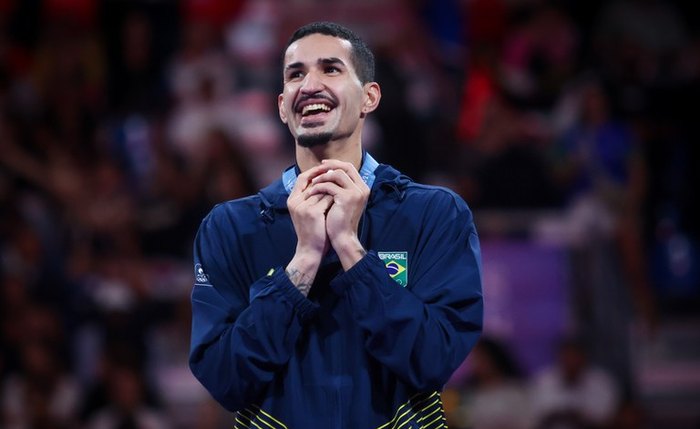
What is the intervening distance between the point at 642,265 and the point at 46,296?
165 inches

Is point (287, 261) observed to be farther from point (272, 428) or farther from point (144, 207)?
point (144, 207)

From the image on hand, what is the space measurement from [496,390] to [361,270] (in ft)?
15.4

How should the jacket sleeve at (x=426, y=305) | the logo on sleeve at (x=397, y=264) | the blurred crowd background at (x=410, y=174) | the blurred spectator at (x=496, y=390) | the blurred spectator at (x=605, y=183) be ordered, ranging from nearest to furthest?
the jacket sleeve at (x=426, y=305) → the logo on sleeve at (x=397, y=264) → the blurred spectator at (x=496, y=390) → the blurred crowd background at (x=410, y=174) → the blurred spectator at (x=605, y=183)

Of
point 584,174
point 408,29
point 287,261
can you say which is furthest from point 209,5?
point 287,261

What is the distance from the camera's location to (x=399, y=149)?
25.4ft

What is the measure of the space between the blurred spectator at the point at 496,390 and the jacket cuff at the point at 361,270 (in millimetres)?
4493

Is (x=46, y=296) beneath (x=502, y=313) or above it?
above

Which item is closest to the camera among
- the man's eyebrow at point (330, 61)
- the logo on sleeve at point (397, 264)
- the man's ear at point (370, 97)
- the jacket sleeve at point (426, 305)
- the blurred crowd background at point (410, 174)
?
the jacket sleeve at point (426, 305)

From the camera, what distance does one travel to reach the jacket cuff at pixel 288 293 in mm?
2715

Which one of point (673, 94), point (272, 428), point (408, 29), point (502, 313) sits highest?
point (408, 29)

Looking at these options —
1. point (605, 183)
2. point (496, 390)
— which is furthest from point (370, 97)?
point (605, 183)

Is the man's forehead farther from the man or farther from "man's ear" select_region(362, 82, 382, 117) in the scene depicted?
"man's ear" select_region(362, 82, 382, 117)

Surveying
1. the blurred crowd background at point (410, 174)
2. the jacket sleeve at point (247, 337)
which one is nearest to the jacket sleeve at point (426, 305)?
the jacket sleeve at point (247, 337)

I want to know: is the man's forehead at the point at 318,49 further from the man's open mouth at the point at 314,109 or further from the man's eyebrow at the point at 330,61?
the man's open mouth at the point at 314,109
